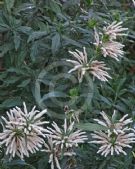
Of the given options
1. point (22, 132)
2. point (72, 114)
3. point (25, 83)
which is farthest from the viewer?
point (25, 83)

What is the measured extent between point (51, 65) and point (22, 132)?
37 centimetres

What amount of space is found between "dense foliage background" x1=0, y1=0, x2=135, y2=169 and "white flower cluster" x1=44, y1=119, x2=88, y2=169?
0.08 metres

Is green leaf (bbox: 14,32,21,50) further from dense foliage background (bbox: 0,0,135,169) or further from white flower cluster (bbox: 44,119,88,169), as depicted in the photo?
white flower cluster (bbox: 44,119,88,169)

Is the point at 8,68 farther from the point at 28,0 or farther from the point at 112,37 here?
the point at 112,37

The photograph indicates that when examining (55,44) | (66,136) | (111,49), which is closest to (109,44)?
(111,49)

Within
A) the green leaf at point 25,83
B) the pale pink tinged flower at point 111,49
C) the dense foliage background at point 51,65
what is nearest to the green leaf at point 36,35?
the dense foliage background at point 51,65

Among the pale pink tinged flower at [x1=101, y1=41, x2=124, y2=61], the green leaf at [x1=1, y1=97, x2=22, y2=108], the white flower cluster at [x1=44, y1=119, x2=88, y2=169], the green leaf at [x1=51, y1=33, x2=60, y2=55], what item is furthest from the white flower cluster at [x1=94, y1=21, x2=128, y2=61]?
the green leaf at [x1=1, y1=97, x2=22, y2=108]

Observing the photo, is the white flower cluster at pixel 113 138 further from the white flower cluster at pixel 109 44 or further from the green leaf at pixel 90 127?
the white flower cluster at pixel 109 44

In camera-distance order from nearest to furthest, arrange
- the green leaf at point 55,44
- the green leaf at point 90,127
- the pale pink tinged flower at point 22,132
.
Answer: the pale pink tinged flower at point 22,132 < the green leaf at point 90,127 < the green leaf at point 55,44

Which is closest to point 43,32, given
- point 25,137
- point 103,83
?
point 103,83

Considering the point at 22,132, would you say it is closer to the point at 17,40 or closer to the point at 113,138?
the point at 113,138

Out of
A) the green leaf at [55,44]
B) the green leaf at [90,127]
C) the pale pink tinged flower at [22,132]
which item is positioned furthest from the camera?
the green leaf at [55,44]

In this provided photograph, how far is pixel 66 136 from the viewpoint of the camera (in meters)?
1.81

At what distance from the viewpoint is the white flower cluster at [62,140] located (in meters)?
1.81
